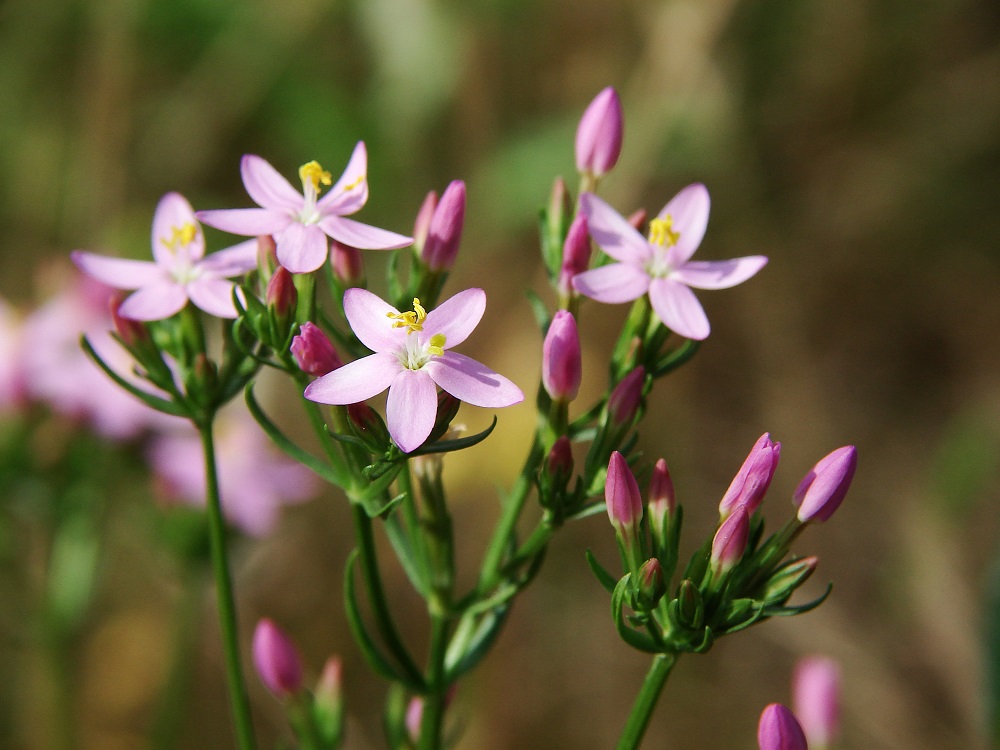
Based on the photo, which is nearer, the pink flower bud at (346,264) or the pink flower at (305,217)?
the pink flower at (305,217)

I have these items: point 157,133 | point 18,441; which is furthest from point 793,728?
point 157,133

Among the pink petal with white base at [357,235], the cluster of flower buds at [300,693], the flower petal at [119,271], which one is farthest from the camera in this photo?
the cluster of flower buds at [300,693]

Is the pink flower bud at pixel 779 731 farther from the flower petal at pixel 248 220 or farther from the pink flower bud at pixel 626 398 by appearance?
the flower petal at pixel 248 220

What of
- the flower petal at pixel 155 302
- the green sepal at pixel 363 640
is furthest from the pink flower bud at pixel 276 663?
the flower petal at pixel 155 302

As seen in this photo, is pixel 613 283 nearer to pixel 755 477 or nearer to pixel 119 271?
pixel 755 477

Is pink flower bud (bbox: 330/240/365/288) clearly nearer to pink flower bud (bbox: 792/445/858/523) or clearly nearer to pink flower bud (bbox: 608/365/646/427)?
pink flower bud (bbox: 608/365/646/427)

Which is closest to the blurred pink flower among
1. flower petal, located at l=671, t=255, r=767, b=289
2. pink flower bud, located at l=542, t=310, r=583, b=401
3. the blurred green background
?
the blurred green background
